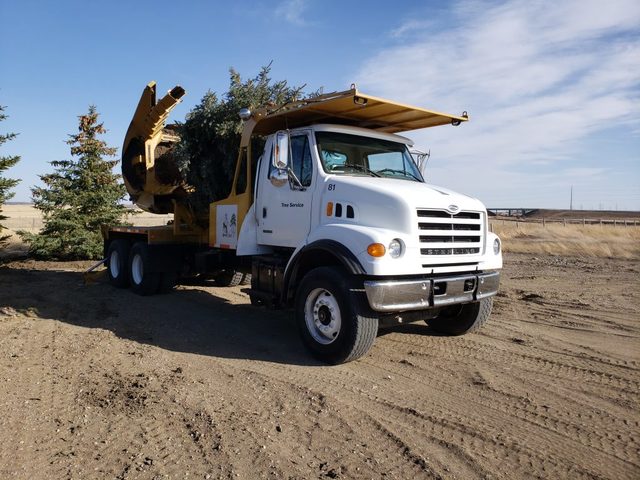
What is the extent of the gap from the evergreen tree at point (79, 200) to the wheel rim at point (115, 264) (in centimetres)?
481

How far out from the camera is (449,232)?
5.80m

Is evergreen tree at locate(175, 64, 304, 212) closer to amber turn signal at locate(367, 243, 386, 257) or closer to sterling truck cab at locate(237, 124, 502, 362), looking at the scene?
sterling truck cab at locate(237, 124, 502, 362)

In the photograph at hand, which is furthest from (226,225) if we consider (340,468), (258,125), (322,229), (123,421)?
(340,468)

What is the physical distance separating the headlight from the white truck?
1cm

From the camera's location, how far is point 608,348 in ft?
20.4

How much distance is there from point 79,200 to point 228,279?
7.07m

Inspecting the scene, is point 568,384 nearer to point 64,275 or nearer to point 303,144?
point 303,144

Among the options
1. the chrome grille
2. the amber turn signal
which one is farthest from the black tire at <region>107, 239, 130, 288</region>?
the chrome grille

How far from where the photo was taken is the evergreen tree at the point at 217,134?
8.90 meters

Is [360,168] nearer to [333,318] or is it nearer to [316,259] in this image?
[316,259]

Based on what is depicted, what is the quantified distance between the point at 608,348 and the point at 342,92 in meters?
4.44

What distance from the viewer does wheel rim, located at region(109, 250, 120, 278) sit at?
1103cm

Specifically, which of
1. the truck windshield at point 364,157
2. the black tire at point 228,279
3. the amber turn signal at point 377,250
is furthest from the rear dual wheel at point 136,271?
the amber turn signal at point 377,250

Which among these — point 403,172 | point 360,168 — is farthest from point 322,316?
point 403,172
